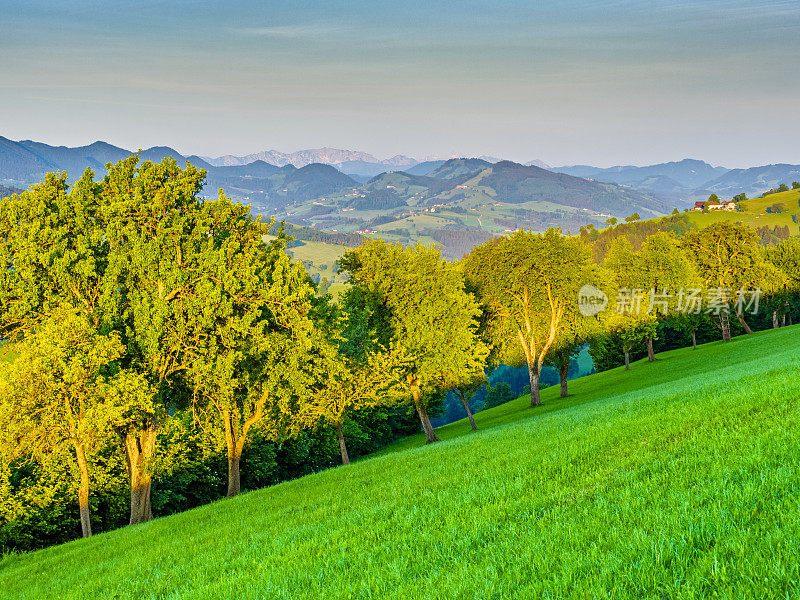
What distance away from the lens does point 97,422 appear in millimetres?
24312

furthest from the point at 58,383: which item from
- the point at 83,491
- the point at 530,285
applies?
the point at 530,285

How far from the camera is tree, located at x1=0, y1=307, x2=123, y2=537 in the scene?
79.7ft

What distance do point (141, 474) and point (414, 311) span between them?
22510mm

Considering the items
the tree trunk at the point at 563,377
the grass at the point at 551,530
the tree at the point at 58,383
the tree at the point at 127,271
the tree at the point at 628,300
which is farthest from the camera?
the tree at the point at 628,300

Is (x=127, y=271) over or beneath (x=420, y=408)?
over

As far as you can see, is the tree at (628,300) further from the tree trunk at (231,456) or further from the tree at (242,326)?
the tree trunk at (231,456)

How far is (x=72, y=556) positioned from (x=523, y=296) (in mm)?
43851

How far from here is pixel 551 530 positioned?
22.2 feet

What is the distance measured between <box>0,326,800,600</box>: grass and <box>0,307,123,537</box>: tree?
1210cm

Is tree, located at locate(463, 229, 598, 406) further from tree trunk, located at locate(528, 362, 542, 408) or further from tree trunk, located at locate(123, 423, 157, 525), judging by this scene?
tree trunk, located at locate(123, 423, 157, 525)

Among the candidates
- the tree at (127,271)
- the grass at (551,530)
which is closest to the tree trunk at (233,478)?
the tree at (127,271)

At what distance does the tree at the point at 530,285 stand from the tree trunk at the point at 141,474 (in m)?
34.8

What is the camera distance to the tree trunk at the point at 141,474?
90.9 ft

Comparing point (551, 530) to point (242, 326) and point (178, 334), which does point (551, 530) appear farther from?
point (178, 334)
